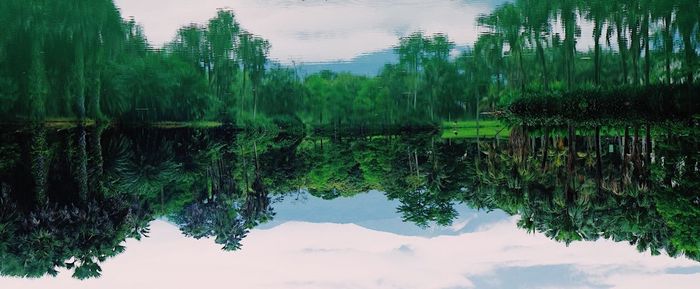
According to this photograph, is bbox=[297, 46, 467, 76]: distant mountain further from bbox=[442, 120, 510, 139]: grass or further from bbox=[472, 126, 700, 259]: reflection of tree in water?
bbox=[472, 126, 700, 259]: reflection of tree in water

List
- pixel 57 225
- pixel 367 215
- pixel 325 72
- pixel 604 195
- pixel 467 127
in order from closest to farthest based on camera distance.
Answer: pixel 57 225 < pixel 604 195 < pixel 367 215 < pixel 467 127 < pixel 325 72

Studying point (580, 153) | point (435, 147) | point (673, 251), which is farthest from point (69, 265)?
point (435, 147)

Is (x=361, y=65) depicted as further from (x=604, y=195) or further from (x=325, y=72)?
(x=604, y=195)

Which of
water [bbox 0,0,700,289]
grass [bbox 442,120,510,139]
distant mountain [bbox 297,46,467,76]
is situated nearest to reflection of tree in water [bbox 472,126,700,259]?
water [bbox 0,0,700,289]

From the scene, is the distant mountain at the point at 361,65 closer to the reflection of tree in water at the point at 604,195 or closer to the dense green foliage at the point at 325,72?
the dense green foliage at the point at 325,72

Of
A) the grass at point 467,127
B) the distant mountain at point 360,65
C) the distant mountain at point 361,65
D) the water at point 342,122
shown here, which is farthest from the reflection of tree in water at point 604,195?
the distant mountain at point 360,65

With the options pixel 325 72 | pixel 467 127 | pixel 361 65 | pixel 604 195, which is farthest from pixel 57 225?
pixel 325 72

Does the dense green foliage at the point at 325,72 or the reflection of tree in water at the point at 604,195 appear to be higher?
the dense green foliage at the point at 325,72

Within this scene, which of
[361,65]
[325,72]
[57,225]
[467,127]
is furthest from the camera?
[325,72]

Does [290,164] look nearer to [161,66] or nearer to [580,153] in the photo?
[580,153]

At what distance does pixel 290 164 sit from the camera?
19.0 meters

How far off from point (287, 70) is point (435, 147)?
24405 mm

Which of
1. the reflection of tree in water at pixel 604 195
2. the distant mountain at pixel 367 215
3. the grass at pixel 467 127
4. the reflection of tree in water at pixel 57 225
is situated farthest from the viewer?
the grass at pixel 467 127

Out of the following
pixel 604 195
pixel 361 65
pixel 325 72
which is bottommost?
pixel 604 195
